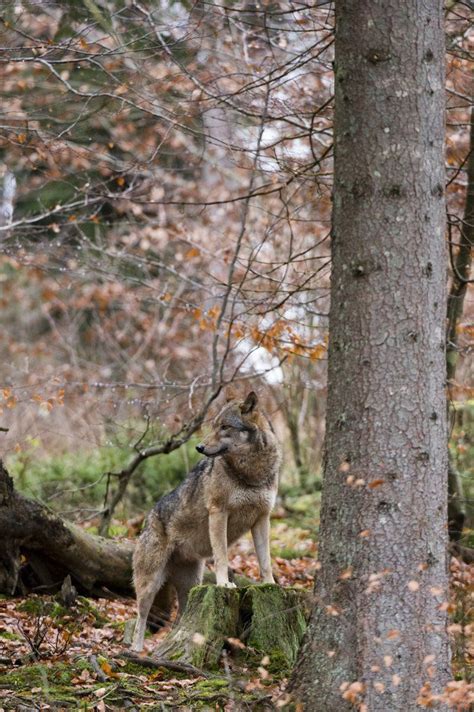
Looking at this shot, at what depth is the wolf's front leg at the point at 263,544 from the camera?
7929 mm

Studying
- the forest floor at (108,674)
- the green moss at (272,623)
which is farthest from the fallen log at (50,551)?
the green moss at (272,623)

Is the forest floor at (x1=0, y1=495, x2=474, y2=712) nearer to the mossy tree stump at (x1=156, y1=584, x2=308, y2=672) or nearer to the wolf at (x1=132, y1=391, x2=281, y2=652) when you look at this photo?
the mossy tree stump at (x1=156, y1=584, x2=308, y2=672)

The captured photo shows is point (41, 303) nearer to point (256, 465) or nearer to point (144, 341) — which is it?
point (144, 341)

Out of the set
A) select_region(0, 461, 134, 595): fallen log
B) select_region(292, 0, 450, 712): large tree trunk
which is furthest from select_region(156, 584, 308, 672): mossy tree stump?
select_region(0, 461, 134, 595): fallen log

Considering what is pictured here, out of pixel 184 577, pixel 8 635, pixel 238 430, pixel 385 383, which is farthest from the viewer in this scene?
pixel 184 577

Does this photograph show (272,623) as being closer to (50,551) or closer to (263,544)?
(263,544)

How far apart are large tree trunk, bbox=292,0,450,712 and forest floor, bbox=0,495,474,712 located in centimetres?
29

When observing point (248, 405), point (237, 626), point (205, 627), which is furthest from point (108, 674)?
point (248, 405)

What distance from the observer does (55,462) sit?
1497 centimetres

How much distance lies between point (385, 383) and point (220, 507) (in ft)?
10.7

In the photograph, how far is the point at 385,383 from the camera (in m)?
5.10

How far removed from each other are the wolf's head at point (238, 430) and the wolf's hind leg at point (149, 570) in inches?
45.5

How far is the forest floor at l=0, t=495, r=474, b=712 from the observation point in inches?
221

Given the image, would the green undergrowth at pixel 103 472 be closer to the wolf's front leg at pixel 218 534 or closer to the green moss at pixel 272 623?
the wolf's front leg at pixel 218 534
